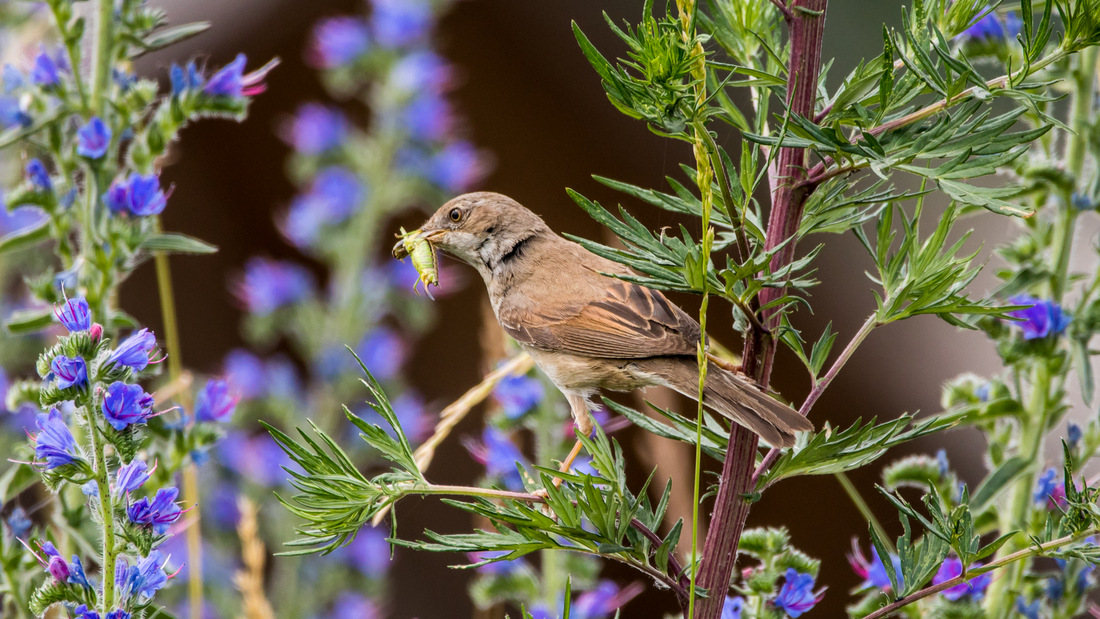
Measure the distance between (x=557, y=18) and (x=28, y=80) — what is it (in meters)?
5.22

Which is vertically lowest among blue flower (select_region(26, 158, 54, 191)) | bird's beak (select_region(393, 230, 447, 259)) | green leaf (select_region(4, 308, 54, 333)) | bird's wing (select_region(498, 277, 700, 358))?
bird's wing (select_region(498, 277, 700, 358))

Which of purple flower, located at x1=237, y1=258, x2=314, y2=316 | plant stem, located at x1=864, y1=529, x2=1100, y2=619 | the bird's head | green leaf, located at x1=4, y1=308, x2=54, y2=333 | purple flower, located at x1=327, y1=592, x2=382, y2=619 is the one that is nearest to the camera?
plant stem, located at x1=864, y1=529, x2=1100, y2=619

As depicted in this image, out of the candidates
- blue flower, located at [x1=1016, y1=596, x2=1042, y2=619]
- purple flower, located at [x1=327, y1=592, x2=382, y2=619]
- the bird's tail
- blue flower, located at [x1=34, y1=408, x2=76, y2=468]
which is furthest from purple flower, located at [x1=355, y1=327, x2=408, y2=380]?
blue flower, located at [x1=1016, y1=596, x2=1042, y2=619]

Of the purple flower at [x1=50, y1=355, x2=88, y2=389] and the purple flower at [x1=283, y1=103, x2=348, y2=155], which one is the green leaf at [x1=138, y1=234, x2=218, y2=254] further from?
the purple flower at [x1=283, y1=103, x2=348, y2=155]

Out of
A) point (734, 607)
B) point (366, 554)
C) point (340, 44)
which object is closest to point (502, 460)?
point (734, 607)

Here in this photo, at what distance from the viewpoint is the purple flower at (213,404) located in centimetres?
220

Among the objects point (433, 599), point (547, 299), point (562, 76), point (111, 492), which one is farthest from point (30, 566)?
point (562, 76)

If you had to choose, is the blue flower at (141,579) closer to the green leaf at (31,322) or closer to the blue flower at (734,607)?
the green leaf at (31,322)

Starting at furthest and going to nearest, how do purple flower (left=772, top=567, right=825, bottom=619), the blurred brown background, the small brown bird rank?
the blurred brown background → the small brown bird → purple flower (left=772, top=567, right=825, bottom=619)

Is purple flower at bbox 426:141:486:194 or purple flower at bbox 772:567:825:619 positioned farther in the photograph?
purple flower at bbox 426:141:486:194

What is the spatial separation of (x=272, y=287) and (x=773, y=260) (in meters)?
3.18

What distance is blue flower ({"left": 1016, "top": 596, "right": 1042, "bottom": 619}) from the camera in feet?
6.36

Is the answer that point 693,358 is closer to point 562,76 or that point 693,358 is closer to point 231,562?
point 231,562

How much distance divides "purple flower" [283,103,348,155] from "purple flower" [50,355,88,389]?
302 centimetres
